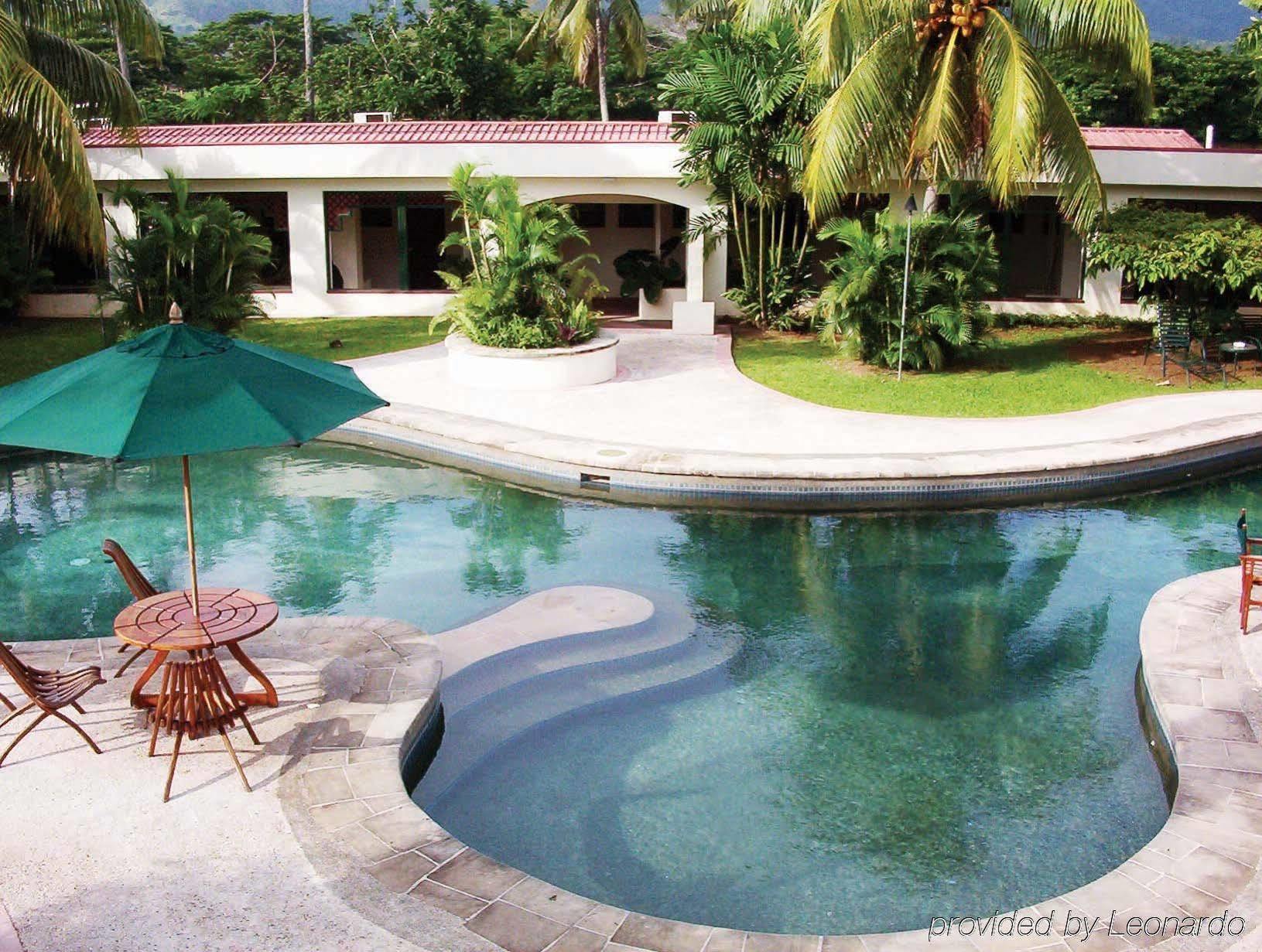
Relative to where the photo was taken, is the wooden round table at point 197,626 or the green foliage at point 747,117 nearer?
the wooden round table at point 197,626

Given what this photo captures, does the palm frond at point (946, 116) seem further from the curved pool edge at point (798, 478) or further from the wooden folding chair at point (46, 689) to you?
the wooden folding chair at point (46, 689)

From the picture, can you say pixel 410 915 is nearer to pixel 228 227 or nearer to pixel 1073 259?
pixel 228 227

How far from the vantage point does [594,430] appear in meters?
14.7

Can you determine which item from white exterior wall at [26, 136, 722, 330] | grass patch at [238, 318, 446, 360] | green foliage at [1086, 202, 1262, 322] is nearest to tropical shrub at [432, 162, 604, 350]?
grass patch at [238, 318, 446, 360]

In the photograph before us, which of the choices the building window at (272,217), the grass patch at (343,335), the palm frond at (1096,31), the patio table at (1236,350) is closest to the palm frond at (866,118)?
the palm frond at (1096,31)

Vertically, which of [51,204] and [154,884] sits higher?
[51,204]

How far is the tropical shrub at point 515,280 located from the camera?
57.9 ft

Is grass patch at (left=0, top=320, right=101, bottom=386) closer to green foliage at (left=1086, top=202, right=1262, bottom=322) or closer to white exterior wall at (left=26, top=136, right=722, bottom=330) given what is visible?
white exterior wall at (left=26, top=136, right=722, bottom=330)

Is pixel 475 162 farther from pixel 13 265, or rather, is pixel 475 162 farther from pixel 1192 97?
pixel 1192 97

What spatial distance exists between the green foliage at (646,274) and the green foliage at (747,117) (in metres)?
2.01

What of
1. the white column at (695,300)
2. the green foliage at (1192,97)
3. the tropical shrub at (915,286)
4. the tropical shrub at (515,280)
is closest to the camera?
the tropical shrub at (915,286)

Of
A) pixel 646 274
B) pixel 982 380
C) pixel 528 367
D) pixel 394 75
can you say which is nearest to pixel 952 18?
pixel 982 380

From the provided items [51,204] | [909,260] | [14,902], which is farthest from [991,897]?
[51,204]

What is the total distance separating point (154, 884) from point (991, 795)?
4.59 m
